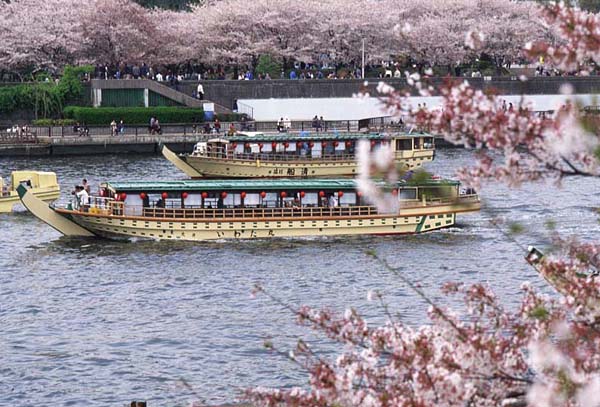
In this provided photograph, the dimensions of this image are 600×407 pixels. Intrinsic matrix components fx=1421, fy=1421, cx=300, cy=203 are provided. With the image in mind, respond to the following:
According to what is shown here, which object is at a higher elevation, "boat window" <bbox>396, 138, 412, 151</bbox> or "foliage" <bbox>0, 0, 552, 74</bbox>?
"foliage" <bbox>0, 0, 552, 74</bbox>

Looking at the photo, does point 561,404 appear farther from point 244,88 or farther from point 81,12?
point 81,12

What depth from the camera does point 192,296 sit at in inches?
1515

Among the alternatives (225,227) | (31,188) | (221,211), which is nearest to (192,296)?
(225,227)

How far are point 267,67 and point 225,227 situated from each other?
48.9 meters

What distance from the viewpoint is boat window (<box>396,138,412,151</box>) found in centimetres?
6991

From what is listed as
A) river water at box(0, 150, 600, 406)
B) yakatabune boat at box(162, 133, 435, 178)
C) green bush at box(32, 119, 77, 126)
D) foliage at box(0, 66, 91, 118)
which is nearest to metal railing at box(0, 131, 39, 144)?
green bush at box(32, 119, 77, 126)

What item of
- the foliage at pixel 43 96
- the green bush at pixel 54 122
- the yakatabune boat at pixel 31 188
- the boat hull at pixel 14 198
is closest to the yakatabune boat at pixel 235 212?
the boat hull at pixel 14 198

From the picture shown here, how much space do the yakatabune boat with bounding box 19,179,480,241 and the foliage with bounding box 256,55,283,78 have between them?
46.5 metres

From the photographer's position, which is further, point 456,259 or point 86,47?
point 86,47

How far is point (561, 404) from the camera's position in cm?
1218

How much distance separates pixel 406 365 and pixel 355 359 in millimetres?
1175

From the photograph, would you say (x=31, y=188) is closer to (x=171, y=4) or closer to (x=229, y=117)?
(x=229, y=117)

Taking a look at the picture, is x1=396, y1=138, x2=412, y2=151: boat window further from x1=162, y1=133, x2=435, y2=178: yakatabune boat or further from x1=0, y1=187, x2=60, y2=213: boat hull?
x1=0, y1=187, x2=60, y2=213: boat hull

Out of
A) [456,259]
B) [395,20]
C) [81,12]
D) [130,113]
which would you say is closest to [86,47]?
[81,12]
